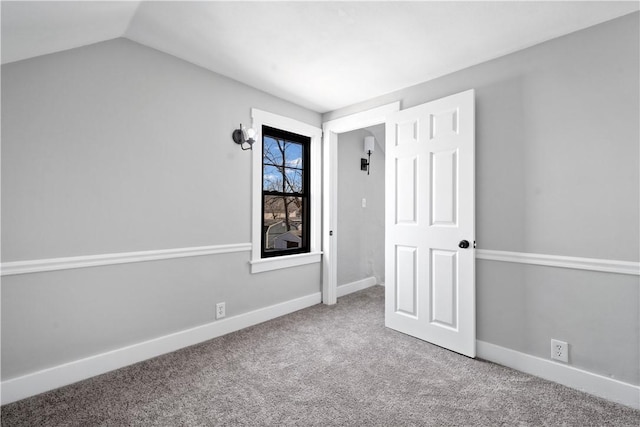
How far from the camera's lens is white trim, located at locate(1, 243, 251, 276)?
5.73ft

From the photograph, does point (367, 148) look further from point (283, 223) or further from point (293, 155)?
point (283, 223)

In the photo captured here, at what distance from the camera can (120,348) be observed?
2.12 m

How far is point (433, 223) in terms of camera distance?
2578 millimetres

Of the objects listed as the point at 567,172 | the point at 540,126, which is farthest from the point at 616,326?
the point at 540,126

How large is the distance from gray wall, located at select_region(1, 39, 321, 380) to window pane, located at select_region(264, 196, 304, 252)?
1.40ft

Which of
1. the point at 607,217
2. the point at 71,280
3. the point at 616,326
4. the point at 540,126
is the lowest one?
the point at 616,326

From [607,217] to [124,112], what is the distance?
3355 millimetres

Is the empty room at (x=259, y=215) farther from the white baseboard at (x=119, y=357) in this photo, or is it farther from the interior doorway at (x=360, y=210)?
the interior doorway at (x=360, y=210)

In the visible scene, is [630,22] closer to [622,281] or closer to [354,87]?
[622,281]

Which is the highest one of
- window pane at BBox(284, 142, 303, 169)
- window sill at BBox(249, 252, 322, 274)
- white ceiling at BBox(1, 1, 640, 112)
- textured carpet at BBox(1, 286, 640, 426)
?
white ceiling at BBox(1, 1, 640, 112)

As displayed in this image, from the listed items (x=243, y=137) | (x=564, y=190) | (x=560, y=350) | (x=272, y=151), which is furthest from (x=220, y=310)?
(x=564, y=190)

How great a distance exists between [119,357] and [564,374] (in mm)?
3103

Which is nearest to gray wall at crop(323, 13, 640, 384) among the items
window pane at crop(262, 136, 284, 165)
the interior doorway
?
the interior doorway

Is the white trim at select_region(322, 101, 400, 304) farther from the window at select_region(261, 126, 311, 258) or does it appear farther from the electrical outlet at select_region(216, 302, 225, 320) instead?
the electrical outlet at select_region(216, 302, 225, 320)
